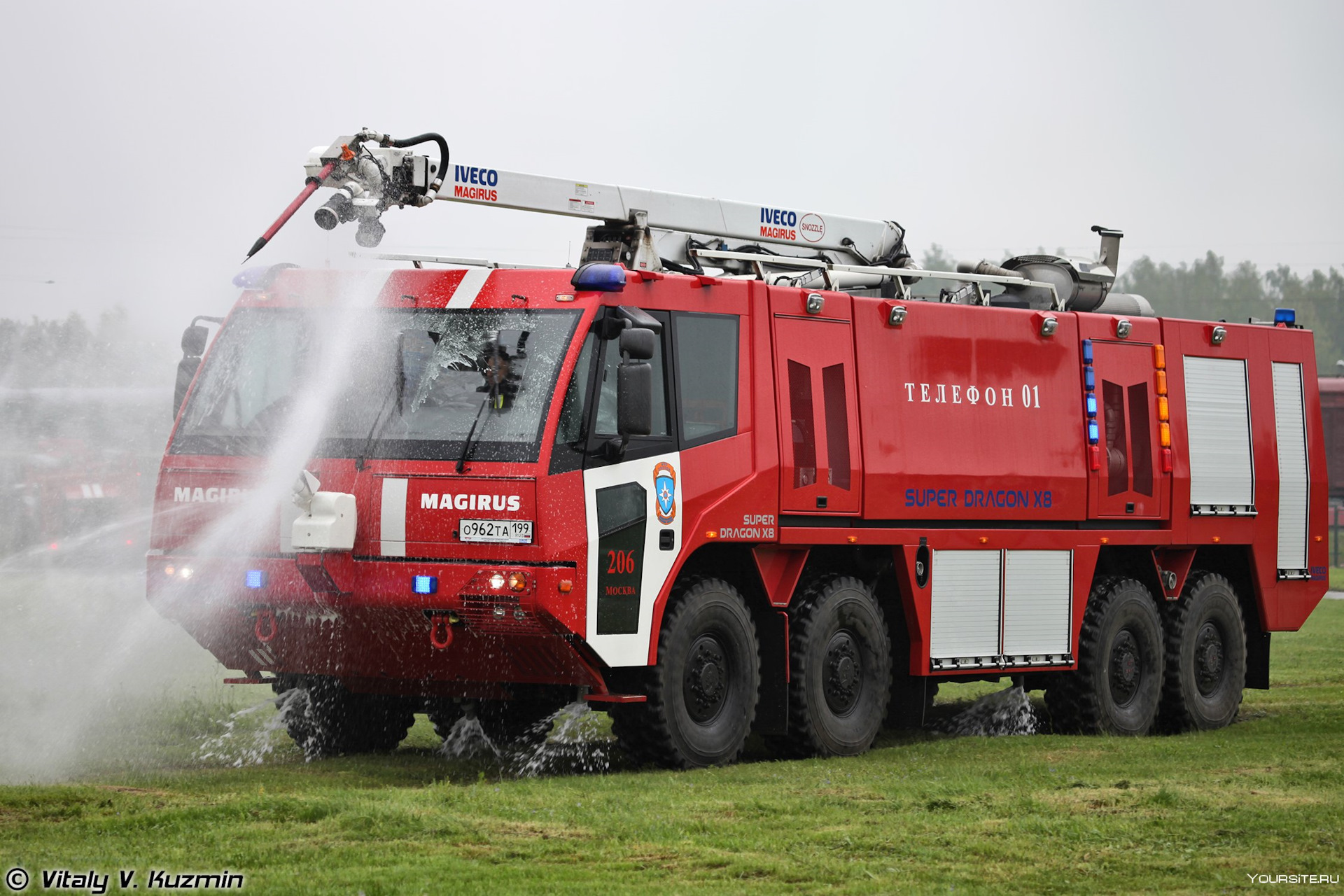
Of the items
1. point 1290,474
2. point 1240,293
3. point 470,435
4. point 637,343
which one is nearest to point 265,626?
point 470,435

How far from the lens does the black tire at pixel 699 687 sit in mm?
11008

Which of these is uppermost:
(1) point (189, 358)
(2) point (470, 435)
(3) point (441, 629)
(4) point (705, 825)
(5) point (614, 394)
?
(1) point (189, 358)

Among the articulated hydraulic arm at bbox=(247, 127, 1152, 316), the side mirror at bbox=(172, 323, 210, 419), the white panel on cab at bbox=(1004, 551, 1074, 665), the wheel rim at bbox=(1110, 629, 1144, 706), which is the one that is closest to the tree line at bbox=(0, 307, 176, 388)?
the side mirror at bbox=(172, 323, 210, 419)

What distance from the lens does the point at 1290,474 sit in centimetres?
1623

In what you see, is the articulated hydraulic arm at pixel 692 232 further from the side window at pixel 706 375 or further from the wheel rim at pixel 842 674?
the wheel rim at pixel 842 674

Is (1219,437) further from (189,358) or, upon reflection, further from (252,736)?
(189,358)

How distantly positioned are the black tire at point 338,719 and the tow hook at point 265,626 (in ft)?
4.05

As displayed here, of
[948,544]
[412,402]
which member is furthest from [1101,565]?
[412,402]

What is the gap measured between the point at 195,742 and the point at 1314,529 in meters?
10.4

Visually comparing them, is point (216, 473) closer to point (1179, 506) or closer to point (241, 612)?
point (241, 612)

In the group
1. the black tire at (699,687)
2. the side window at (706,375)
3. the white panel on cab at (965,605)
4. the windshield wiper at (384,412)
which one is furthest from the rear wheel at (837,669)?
the windshield wiper at (384,412)

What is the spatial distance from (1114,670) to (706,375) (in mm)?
5356

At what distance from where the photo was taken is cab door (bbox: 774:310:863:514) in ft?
39.5

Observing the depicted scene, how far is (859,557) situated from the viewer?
12883mm
